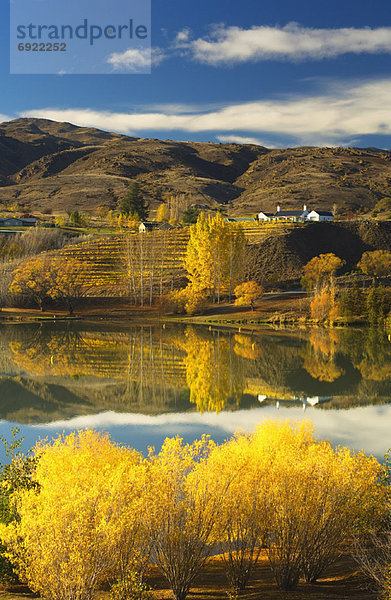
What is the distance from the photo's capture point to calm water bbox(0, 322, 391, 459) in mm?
28031

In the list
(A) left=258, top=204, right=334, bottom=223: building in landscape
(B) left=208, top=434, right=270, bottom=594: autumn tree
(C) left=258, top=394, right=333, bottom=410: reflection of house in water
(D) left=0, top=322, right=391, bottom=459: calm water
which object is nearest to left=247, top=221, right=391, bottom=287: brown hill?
(A) left=258, top=204, right=334, bottom=223: building in landscape

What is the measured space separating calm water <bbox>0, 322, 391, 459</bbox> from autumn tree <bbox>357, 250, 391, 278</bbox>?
29452 millimetres

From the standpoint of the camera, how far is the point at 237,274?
300 feet

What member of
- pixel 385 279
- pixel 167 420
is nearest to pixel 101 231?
pixel 385 279

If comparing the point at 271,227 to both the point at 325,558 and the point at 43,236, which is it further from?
the point at 325,558

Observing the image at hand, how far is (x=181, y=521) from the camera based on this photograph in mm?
12703

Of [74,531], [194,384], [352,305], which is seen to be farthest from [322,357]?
[74,531]

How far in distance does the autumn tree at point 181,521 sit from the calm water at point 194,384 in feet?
34.3

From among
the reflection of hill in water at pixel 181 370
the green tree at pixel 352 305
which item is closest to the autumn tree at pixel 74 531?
the reflection of hill in water at pixel 181 370

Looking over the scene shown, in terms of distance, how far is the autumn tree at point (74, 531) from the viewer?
1091 centimetres

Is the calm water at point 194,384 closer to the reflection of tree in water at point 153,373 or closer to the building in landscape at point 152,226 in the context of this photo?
the reflection of tree in water at point 153,373

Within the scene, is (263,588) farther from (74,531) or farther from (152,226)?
(152,226)

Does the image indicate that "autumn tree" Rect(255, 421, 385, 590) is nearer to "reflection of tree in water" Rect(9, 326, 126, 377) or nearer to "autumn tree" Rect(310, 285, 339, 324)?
"reflection of tree in water" Rect(9, 326, 126, 377)

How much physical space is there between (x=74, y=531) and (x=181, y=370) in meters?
33.0
